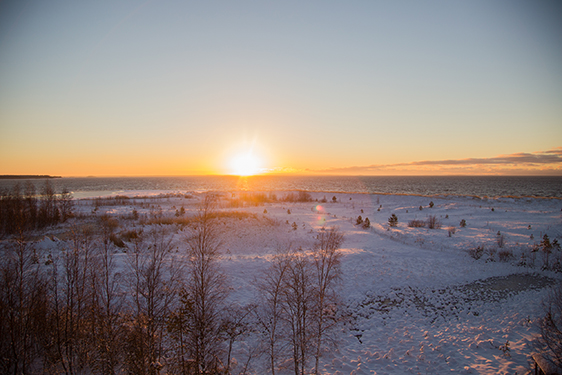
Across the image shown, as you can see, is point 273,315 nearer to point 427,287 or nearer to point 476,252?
point 427,287

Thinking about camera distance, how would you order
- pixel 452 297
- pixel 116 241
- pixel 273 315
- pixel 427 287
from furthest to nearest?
pixel 116 241 → pixel 427 287 → pixel 452 297 → pixel 273 315

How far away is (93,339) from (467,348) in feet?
41.4

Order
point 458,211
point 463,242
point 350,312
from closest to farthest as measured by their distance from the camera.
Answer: point 350,312
point 463,242
point 458,211

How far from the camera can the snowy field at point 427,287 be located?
8906 millimetres

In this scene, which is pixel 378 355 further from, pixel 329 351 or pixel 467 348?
pixel 467 348

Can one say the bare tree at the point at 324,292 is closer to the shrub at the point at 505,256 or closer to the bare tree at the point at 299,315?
the bare tree at the point at 299,315

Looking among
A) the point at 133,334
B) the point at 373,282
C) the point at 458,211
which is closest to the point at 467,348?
the point at 373,282

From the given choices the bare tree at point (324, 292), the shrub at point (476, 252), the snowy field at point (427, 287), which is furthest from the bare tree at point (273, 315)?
the shrub at point (476, 252)

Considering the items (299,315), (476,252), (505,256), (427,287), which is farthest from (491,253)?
(299,315)

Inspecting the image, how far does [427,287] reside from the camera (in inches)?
558

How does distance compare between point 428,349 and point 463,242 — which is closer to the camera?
point 428,349

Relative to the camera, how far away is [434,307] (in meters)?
12.3

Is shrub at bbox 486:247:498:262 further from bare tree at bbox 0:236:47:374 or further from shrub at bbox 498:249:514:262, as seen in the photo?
bare tree at bbox 0:236:47:374

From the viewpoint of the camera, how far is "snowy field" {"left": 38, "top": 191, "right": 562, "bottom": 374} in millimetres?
8906
